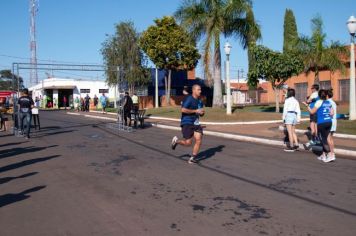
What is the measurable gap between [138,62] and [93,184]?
107 ft

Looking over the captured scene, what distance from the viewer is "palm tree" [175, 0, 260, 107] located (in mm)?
24781

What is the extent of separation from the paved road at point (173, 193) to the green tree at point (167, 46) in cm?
2232

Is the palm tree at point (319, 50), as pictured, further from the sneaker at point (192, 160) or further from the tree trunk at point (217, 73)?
the sneaker at point (192, 160)

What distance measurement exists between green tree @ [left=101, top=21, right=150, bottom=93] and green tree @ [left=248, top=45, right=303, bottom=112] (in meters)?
15.9

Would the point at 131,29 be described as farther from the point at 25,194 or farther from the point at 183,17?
the point at 25,194

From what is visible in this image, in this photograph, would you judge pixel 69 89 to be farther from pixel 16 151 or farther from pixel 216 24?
pixel 16 151

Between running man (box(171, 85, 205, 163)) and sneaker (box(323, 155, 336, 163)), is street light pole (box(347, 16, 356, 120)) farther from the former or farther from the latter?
running man (box(171, 85, 205, 163))

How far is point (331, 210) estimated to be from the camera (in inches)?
229

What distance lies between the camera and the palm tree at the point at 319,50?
27.3 meters

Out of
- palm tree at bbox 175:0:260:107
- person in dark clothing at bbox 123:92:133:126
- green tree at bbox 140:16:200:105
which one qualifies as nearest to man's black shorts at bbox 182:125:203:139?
person in dark clothing at bbox 123:92:133:126

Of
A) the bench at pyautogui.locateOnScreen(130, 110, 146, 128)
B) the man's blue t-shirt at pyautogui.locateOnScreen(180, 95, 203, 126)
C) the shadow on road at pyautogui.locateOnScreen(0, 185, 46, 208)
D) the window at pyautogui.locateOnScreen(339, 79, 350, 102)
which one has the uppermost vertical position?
the window at pyautogui.locateOnScreen(339, 79, 350, 102)

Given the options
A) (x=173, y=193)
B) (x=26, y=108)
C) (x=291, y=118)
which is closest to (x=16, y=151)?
(x=26, y=108)

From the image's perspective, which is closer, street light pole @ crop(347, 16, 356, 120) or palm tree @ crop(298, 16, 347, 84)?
street light pole @ crop(347, 16, 356, 120)

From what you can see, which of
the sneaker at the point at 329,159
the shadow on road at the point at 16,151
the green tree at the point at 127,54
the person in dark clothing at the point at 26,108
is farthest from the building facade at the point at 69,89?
the sneaker at the point at 329,159
